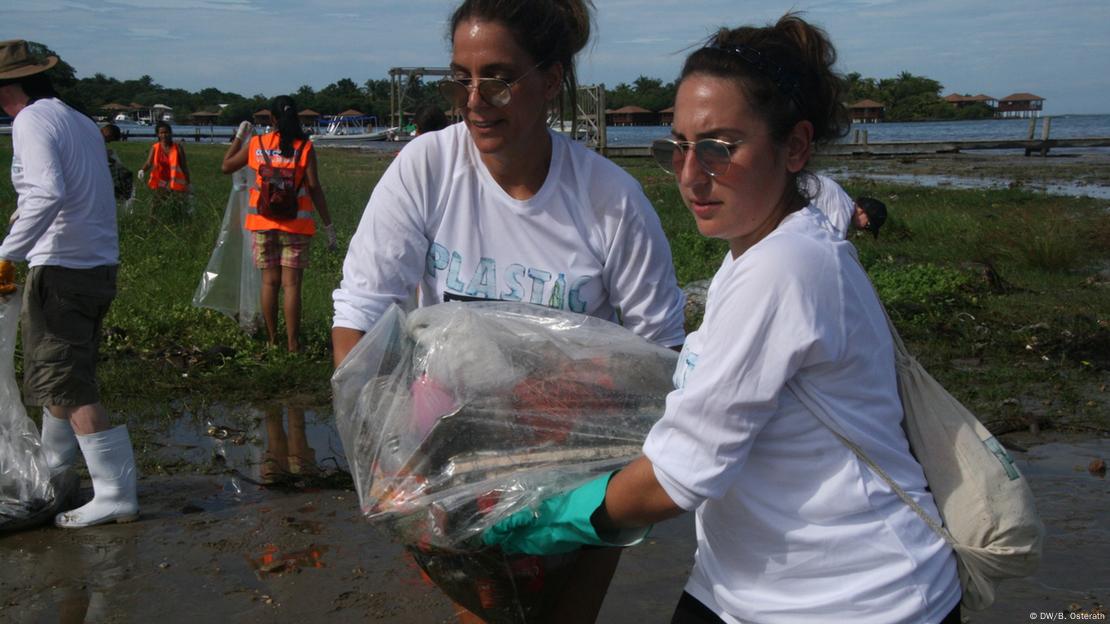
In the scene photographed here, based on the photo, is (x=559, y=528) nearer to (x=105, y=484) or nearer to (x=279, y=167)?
(x=105, y=484)

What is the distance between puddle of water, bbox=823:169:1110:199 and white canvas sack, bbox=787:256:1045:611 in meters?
18.5

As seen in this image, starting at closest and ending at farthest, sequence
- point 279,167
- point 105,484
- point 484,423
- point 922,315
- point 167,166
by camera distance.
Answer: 1. point 484,423
2. point 105,484
3. point 279,167
4. point 922,315
5. point 167,166

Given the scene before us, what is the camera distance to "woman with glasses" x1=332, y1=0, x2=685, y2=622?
7.34 feet

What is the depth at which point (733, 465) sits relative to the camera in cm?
147

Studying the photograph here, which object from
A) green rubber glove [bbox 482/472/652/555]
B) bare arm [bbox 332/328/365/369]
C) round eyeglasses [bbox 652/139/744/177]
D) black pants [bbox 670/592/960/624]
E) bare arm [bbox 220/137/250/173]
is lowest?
black pants [bbox 670/592/960/624]

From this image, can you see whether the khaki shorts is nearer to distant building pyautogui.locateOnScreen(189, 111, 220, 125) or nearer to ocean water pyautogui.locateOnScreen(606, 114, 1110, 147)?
ocean water pyautogui.locateOnScreen(606, 114, 1110, 147)

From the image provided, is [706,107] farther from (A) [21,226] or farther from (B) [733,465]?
(A) [21,226]

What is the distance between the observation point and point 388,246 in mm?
2275

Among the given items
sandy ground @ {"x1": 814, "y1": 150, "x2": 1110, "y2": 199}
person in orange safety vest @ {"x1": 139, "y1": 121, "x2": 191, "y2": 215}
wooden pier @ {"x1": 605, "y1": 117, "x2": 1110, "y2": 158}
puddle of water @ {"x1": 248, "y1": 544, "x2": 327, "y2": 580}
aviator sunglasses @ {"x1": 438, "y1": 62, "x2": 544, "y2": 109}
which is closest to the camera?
aviator sunglasses @ {"x1": 438, "y1": 62, "x2": 544, "y2": 109}

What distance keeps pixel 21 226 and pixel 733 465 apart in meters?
3.36

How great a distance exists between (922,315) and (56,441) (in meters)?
5.87

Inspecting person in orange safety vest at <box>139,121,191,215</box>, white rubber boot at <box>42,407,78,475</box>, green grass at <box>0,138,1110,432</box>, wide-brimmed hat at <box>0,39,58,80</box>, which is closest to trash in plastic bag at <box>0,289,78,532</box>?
white rubber boot at <box>42,407,78,475</box>

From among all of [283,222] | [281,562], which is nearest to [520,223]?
[281,562]

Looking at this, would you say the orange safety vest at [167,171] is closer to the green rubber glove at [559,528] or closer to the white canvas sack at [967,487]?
the green rubber glove at [559,528]
